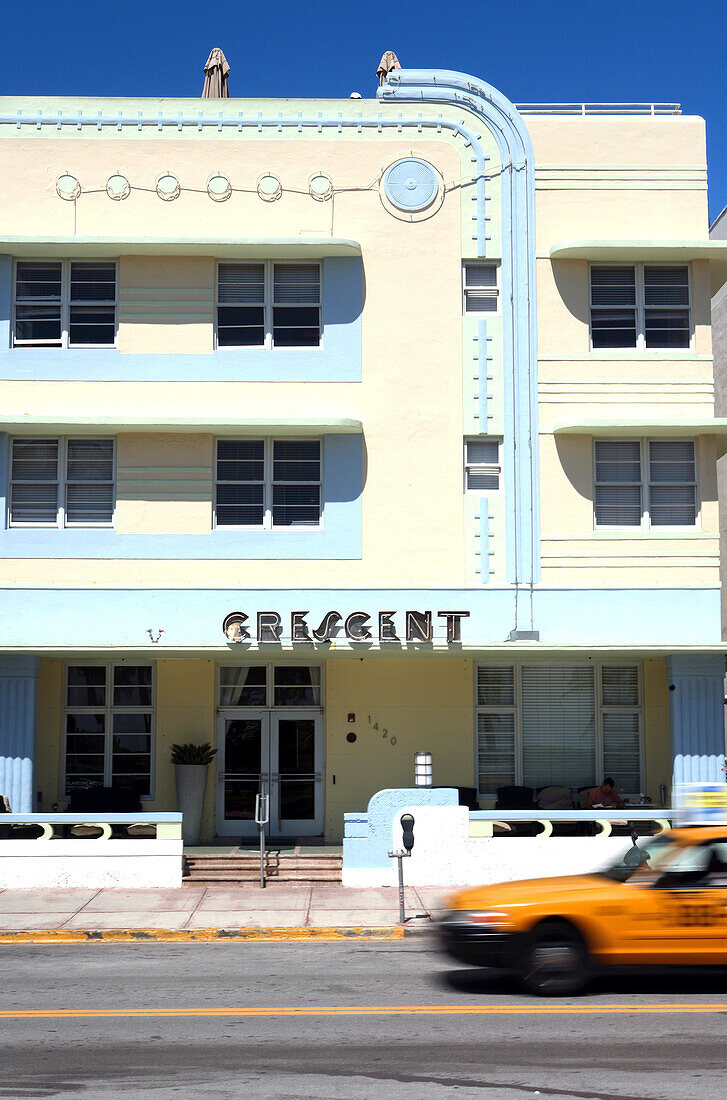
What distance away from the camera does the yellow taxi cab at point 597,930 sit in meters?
11.5

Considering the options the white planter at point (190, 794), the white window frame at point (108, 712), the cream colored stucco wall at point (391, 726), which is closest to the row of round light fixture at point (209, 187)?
the white window frame at point (108, 712)

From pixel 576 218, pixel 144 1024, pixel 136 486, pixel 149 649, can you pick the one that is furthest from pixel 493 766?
pixel 144 1024

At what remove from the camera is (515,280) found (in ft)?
72.4

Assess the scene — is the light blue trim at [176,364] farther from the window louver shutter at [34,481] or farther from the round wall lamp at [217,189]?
the round wall lamp at [217,189]

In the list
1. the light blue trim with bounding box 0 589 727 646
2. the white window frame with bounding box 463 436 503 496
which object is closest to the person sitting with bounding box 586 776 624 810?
the light blue trim with bounding box 0 589 727 646

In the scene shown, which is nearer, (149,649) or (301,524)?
(149,649)

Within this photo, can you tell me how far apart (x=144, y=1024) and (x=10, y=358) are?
14.0 metres

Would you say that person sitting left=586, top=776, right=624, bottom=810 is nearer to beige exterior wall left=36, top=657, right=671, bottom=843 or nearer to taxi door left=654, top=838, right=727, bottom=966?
beige exterior wall left=36, top=657, right=671, bottom=843

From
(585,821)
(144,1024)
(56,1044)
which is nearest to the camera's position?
(56,1044)

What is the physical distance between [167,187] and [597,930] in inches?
612

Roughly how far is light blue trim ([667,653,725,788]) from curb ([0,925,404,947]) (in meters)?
7.22

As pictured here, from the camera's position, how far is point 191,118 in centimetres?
2225

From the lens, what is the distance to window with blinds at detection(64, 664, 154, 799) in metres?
22.1

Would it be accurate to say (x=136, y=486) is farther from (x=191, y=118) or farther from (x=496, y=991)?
(x=496, y=991)
